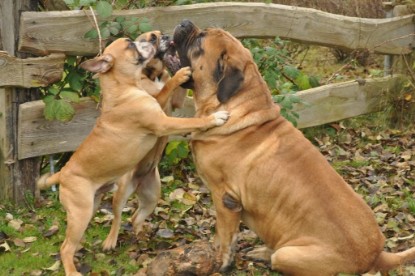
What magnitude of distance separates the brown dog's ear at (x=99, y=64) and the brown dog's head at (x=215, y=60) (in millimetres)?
612

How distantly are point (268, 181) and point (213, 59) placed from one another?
3.45 ft

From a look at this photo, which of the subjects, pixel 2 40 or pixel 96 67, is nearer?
pixel 96 67

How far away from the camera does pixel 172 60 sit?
622 cm

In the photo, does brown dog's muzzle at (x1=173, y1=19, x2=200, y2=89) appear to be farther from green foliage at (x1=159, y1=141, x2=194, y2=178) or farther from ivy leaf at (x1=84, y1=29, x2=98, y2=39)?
green foliage at (x1=159, y1=141, x2=194, y2=178)

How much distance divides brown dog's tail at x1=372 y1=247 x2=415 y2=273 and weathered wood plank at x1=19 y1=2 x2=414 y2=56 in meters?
3.34

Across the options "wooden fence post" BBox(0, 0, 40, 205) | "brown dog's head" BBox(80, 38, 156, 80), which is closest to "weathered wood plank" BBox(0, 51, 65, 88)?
"wooden fence post" BBox(0, 0, 40, 205)

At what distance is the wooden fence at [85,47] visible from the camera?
6676mm

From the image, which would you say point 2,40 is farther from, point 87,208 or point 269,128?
point 269,128

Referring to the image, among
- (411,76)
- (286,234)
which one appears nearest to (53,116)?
(286,234)

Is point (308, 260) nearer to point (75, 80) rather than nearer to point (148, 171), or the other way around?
point (148, 171)

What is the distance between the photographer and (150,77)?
6539 mm

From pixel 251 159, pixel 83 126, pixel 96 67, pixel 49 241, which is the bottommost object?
pixel 49 241

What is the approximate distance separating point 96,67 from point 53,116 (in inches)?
37.9

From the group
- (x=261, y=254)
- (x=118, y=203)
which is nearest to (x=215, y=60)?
(x=118, y=203)
